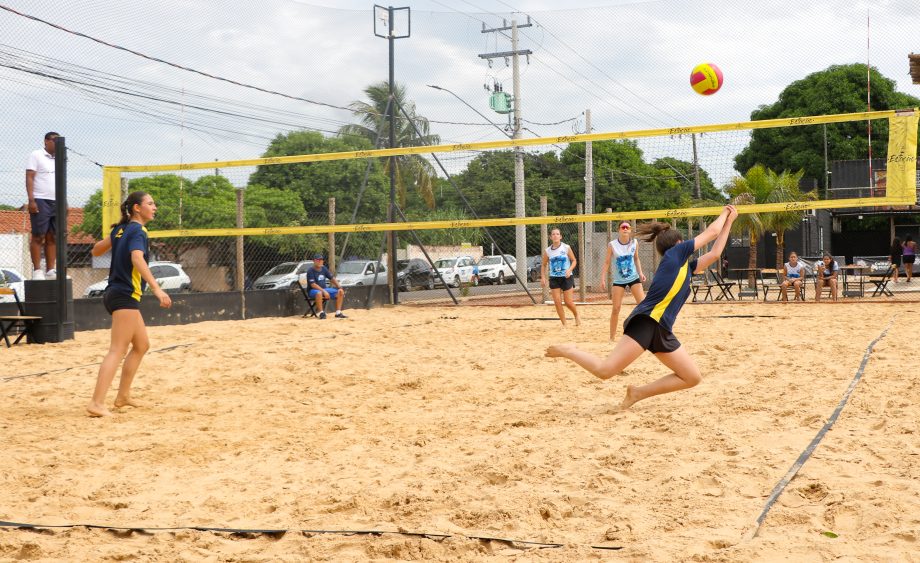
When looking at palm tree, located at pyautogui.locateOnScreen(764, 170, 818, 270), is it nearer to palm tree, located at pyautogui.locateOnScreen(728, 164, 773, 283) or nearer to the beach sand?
palm tree, located at pyautogui.locateOnScreen(728, 164, 773, 283)

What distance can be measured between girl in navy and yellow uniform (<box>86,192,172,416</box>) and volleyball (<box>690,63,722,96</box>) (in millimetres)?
7209

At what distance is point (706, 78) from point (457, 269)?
14.2 m

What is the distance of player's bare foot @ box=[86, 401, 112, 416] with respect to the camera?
514 cm

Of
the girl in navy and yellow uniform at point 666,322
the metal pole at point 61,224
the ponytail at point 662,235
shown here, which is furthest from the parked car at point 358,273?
the girl in navy and yellow uniform at point 666,322

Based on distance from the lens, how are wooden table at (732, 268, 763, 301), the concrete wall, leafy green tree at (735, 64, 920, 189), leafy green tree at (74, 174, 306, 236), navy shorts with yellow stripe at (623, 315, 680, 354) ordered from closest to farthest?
1. navy shorts with yellow stripe at (623, 315, 680, 354)
2. the concrete wall
3. leafy green tree at (74, 174, 306, 236)
4. wooden table at (732, 268, 763, 301)
5. leafy green tree at (735, 64, 920, 189)

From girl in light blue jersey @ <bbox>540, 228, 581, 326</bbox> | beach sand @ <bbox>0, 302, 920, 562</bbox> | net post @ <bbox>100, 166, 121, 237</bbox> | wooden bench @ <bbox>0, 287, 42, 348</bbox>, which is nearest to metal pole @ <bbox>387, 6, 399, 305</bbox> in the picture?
net post @ <bbox>100, 166, 121, 237</bbox>

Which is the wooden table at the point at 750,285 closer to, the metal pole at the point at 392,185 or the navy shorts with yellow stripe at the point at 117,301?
the metal pole at the point at 392,185

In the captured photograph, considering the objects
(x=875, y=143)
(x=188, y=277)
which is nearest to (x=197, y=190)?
(x=188, y=277)

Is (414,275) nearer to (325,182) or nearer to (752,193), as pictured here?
(325,182)

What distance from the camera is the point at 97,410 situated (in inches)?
203

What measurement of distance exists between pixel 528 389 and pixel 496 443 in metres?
1.62

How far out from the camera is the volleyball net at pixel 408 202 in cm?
1149

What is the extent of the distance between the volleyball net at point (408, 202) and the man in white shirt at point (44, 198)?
98.0 inches

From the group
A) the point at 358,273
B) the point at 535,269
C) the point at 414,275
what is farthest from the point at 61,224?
the point at 535,269
